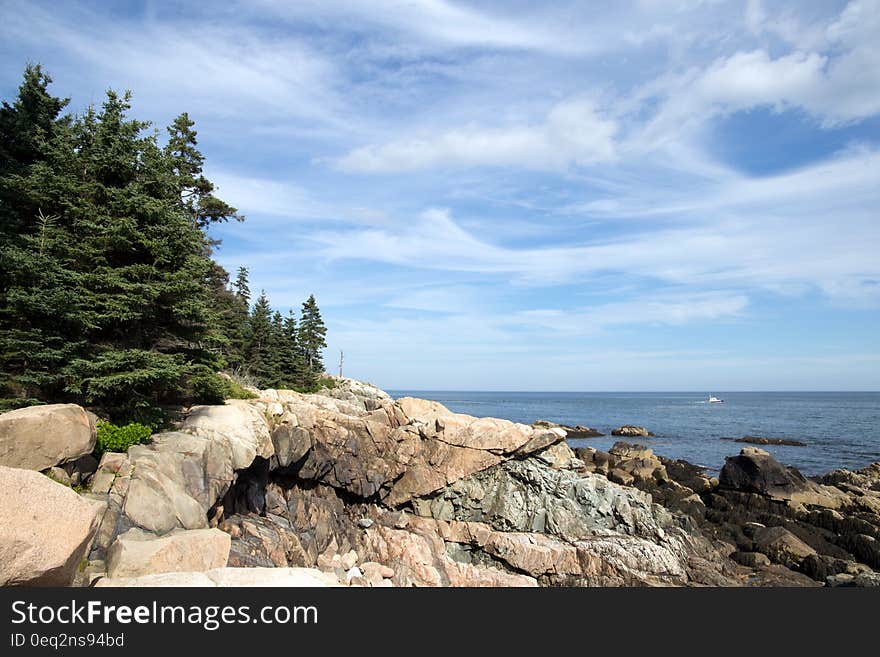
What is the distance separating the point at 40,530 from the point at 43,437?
18.8 feet

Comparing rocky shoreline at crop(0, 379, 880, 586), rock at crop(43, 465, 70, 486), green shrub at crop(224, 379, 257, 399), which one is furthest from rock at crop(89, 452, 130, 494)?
green shrub at crop(224, 379, 257, 399)

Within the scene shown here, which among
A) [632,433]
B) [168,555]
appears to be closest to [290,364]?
[168,555]

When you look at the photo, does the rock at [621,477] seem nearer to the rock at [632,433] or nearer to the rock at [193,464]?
the rock at [193,464]

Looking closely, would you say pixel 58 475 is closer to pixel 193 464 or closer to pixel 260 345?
pixel 193 464

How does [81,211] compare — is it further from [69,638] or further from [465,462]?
[465,462]

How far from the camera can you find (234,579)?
7859mm

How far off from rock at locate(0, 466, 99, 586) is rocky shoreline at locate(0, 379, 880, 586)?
1885mm

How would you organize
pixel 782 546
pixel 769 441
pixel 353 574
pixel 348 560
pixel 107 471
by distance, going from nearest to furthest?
1. pixel 107 471
2. pixel 353 574
3. pixel 348 560
4. pixel 782 546
5. pixel 769 441

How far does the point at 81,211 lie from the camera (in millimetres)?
16109

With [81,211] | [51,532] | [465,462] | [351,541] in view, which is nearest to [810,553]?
[465,462]

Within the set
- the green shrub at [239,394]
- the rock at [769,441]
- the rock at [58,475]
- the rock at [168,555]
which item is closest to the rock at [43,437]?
the rock at [58,475]

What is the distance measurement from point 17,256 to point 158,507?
892 centimetres

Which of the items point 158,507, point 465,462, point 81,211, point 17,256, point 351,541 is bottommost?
point 351,541

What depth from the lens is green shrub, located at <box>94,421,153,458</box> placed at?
13.7 metres
